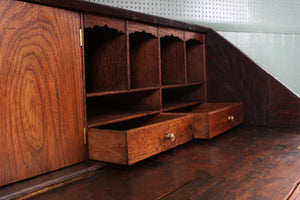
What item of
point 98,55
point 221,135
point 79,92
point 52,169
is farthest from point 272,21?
point 52,169

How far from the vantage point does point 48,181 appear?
111 centimetres

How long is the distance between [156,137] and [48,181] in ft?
1.67

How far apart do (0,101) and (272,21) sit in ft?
10.6

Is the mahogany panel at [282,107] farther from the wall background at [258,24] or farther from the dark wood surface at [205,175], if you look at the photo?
the wall background at [258,24]

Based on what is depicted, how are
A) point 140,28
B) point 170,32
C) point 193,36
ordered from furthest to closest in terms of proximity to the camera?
point 193,36, point 170,32, point 140,28

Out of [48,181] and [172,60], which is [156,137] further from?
→ [172,60]

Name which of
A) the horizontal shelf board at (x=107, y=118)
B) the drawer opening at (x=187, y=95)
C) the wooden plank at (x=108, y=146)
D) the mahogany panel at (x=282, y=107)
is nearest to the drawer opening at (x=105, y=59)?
the horizontal shelf board at (x=107, y=118)

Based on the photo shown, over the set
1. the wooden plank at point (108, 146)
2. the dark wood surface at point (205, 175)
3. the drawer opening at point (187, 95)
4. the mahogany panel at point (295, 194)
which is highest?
the drawer opening at point (187, 95)

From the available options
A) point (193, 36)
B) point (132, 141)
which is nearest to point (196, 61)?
point (193, 36)

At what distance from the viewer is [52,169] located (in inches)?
47.9

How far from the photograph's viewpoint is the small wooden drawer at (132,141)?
1.24 m

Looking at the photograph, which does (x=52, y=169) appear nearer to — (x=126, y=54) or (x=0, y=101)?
(x=0, y=101)

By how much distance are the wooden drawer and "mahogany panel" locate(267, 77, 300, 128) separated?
0.20 meters

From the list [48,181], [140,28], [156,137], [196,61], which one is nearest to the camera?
[48,181]
